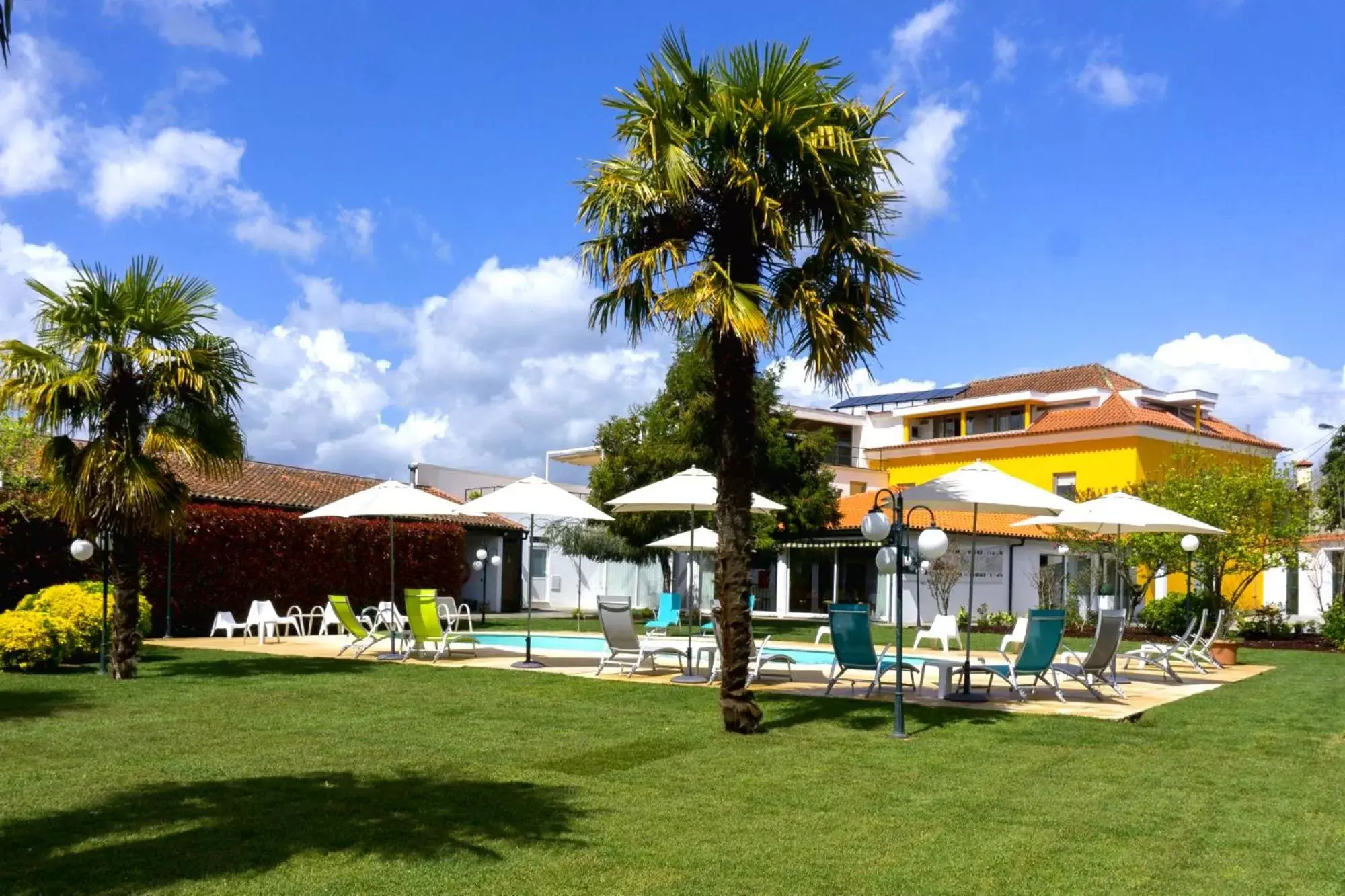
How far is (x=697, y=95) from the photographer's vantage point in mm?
9938

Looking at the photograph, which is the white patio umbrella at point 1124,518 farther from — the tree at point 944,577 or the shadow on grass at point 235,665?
the tree at point 944,577

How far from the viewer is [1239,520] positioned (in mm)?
25203

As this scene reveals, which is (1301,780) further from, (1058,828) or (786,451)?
(786,451)

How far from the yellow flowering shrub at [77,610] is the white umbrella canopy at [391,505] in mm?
3425

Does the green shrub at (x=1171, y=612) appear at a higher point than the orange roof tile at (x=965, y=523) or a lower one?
lower

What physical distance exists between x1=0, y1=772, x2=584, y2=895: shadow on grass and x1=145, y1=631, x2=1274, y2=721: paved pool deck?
6.20 meters

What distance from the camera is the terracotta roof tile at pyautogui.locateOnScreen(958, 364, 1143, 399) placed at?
1789 inches

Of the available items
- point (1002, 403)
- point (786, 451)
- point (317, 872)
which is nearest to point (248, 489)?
point (786, 451)

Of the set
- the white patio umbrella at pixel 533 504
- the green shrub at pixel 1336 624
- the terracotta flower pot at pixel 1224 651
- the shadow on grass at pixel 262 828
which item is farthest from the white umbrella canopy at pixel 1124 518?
the shadow on grass at pixel 262 828

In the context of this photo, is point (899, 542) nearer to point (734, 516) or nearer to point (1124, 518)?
point (734, 516)

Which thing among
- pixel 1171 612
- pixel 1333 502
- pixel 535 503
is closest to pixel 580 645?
pixel 535 503

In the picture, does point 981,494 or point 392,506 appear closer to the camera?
point 981,494

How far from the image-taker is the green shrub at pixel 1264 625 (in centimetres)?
2609

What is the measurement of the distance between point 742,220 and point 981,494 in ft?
14.1
